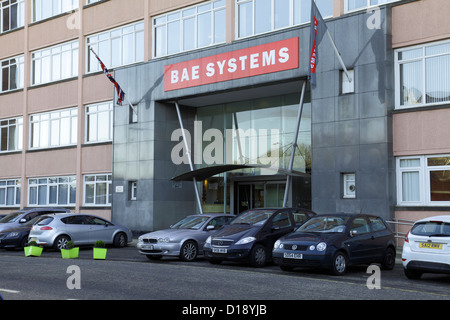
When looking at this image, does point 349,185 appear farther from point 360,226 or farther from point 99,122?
point 99,122

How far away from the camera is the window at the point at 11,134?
120ft

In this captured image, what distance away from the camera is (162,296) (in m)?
10.3

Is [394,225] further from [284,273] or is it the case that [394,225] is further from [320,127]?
[284,273]

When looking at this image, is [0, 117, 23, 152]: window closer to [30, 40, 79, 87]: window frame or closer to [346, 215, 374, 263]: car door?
[30, 40, 79, 87]: window frame

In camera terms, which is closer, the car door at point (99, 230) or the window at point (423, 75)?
the window at point (423, 75)

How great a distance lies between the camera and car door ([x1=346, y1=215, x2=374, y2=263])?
14.7m

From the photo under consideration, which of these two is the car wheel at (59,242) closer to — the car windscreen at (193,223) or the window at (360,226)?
the car windscreen at (193,223)

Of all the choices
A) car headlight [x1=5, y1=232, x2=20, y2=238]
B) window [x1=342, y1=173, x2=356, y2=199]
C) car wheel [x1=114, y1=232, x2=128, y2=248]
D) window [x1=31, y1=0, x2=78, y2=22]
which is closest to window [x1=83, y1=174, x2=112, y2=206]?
car wheel [x1=114, y1=232, x2=128, y2=248]

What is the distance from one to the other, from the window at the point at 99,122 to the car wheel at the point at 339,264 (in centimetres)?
1912

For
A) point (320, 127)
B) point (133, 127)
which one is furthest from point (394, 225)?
point (133, 127)

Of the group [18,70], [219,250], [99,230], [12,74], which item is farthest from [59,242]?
[12,74]

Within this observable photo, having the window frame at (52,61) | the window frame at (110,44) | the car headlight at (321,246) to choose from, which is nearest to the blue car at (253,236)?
the car headlight at (321,246)

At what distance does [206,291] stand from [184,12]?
1971 centimetres

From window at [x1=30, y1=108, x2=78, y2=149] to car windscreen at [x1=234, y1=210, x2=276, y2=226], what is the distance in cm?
1760
